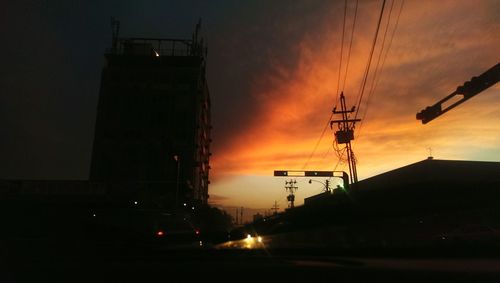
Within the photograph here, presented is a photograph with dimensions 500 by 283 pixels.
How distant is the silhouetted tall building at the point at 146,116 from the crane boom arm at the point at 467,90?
55177 mm

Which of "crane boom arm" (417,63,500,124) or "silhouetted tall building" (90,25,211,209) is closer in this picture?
"crane boom arm" (417,63,500,124)

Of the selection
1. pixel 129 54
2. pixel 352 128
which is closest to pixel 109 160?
pixel 129 54

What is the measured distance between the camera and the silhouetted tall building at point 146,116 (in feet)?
263

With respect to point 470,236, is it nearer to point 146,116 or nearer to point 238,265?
point 238,265

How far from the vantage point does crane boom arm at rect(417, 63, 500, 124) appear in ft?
70.9

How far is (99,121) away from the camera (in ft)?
274

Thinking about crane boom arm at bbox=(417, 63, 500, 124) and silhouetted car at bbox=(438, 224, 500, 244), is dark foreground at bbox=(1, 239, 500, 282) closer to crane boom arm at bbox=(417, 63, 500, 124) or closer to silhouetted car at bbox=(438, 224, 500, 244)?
silhouetted car at bbox=(438, 224, 500, 244)

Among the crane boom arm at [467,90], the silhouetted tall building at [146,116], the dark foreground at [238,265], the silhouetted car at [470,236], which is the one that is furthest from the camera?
the silhouetted tall building at [146,116]

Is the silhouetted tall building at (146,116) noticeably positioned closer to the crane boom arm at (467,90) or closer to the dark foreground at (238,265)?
the crane boom arm at (467,90)

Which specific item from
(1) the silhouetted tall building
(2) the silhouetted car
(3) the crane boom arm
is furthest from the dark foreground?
(1) the silhouetted tall building

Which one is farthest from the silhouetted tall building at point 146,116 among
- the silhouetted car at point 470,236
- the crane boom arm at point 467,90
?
the silhouetted car at point 470,236

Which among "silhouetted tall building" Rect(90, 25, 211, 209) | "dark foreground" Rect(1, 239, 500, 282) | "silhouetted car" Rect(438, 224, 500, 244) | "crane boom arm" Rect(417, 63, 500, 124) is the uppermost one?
"silhouetted tall building" Rect(90, 25, 211, 209)

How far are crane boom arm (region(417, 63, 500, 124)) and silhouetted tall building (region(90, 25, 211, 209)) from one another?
55.2 metres

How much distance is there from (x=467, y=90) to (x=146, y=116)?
71.0 meters
